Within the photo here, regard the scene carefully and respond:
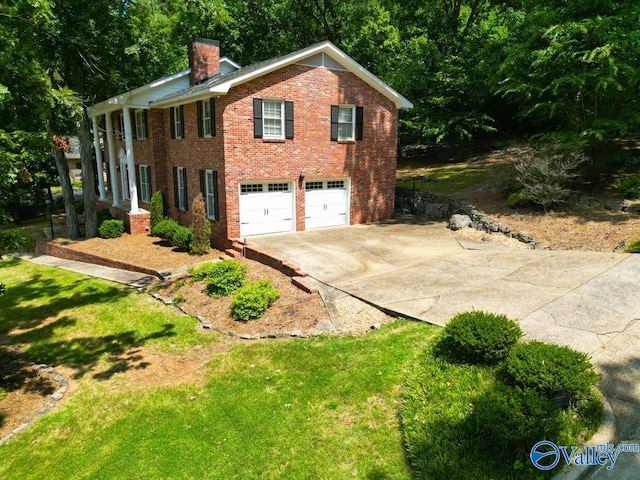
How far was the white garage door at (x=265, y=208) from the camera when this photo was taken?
16609mm

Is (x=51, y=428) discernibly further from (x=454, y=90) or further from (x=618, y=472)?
(x=454, y=90)

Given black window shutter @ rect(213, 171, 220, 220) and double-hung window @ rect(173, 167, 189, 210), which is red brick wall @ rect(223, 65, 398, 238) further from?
double-hung window @ rect(173, 167, 189, 210)

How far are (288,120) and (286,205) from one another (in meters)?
3.35

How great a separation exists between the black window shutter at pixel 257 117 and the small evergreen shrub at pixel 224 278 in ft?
18.4

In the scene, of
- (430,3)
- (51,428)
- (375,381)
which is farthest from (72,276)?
(430,3)

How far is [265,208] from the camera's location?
17.0m

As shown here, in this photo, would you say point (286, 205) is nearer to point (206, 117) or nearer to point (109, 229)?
point (206, 117)

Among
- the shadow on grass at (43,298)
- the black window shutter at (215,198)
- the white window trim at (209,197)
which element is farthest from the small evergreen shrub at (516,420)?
the white window trim at (209,197)

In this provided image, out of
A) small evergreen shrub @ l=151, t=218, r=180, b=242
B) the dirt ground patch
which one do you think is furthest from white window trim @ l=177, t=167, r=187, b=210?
the dirt ground patch

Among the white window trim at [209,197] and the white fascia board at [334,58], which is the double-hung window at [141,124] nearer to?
the white window trim at [209,197]

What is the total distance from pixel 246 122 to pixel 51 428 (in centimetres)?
1158

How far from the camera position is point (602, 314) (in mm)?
8180

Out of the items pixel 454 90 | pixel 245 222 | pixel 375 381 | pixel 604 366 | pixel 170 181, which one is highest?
pixel 454 90

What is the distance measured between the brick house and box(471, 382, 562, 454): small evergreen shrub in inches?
488
